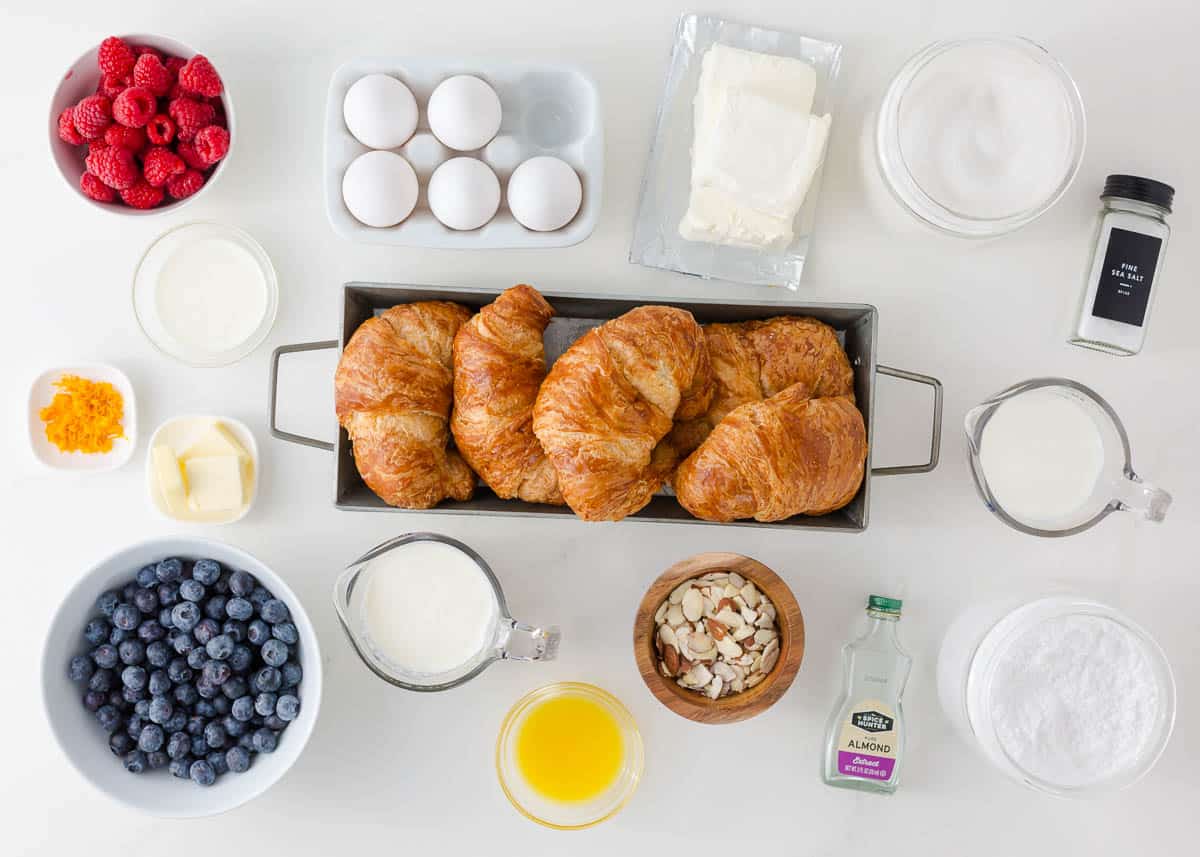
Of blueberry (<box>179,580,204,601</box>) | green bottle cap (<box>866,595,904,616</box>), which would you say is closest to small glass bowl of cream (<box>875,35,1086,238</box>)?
green bottle cap (<box>866,595,904,616</box>)

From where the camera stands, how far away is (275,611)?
1498 mm

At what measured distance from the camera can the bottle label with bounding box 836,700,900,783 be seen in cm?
156

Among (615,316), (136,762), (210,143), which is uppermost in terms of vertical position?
(210,143)

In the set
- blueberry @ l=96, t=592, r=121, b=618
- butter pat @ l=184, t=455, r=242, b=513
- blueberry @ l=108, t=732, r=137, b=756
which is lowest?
blueberry @ l=108, t=732, r=137, b=756

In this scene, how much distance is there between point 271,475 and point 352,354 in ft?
1.34

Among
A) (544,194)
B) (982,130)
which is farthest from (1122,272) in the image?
(544,194)

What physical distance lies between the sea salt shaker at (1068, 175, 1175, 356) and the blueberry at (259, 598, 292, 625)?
152cm

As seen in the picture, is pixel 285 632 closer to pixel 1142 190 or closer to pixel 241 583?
pixel 241 583

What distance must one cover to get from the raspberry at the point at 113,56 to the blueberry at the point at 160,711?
1.10m

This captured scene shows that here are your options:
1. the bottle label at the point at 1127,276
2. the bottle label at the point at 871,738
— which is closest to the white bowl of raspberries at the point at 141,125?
the bottle label at the point at 871,738

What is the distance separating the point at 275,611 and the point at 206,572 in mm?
133

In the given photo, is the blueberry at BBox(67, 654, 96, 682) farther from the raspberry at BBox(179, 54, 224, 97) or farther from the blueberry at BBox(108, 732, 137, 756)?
the raspberry at BBox(179, 54, 224, 97)

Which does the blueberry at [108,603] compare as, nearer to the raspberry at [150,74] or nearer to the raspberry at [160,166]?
the raspberry at [160,166]

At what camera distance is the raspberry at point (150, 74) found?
5.08 feet
